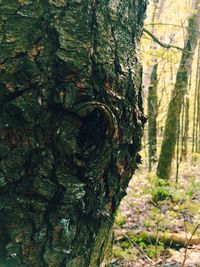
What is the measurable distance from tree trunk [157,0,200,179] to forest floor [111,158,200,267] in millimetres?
570

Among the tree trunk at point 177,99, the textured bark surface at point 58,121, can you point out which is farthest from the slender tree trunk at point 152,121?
the textured bark surface at point 58,121

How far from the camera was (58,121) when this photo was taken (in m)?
1.08

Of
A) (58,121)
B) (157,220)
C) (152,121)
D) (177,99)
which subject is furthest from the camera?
(152,121)

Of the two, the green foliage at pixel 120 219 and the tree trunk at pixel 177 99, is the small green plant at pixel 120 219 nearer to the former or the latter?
the green foliage at pixel 120 219

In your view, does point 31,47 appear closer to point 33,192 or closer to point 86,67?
point 86,67

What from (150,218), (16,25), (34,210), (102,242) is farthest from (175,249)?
(16,25)

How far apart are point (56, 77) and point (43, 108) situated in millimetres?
105

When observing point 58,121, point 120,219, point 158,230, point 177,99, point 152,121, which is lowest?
point 120,219

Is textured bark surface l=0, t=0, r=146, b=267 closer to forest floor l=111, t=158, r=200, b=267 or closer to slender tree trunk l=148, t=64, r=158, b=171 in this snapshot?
forest floor l=111, t=158, r=200, b=267

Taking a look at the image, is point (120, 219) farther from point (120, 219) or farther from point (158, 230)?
point (158, 230)

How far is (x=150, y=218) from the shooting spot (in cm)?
509

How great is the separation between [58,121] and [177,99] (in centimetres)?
564

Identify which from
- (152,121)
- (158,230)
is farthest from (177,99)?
(152,121)

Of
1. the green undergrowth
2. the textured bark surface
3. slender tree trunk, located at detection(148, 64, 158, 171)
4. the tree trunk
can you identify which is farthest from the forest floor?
slender tree trunk, located at detection(148, 64, 158, 171)
